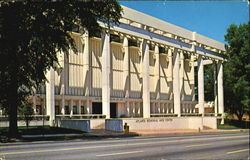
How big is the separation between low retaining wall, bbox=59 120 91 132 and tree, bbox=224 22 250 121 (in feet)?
89.8

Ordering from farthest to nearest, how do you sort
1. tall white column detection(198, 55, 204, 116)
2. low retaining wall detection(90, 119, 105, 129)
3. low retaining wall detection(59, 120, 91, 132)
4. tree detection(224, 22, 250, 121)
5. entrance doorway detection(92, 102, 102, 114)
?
1. tall white column detection(198, 55, 204, 116)
2. tree detection(224, 22, 250, 121)
3. entrance doorway detection(92, 102, 102, 114)
4. low retaining wall detection(90, 119, 105, 129)
5. low retaining wall detection(59, 120, 91, 132)

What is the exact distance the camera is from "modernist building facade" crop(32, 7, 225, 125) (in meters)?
40.0

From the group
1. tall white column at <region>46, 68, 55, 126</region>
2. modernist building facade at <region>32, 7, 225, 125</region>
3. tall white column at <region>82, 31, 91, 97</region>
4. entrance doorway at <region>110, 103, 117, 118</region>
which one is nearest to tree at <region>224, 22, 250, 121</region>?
modernist building facade at <region>32, 7, 225, 125</region>

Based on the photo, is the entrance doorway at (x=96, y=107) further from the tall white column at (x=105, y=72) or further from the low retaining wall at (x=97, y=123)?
the low retaining wall at (x=97, y=123)

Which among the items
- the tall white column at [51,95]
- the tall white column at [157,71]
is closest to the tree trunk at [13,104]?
the tall white column at [51,95]

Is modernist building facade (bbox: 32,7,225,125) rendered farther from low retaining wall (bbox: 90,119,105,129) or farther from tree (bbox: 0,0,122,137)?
tree (bbox: 0,0,122,137)

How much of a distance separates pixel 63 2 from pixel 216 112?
46087 mm

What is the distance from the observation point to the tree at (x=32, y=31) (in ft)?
60.3

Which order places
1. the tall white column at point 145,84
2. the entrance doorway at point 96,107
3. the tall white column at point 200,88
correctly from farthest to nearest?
the tall white column at point 200,88 → the tall white column at point 145,84 → the entrance doorway at point 96,107

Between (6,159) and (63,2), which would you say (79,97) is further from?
(6,159)

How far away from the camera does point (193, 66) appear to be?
62438mm

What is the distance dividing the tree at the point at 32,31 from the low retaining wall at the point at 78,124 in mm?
7567

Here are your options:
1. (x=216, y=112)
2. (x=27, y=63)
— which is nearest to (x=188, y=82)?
(x=216, y=112)

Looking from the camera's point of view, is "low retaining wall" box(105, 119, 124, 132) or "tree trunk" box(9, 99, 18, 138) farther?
"low retaining wall" box(105, 119, 124, 132)
